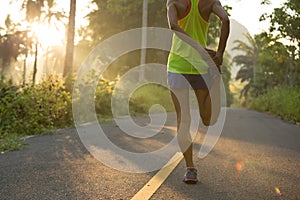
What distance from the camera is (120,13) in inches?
1068

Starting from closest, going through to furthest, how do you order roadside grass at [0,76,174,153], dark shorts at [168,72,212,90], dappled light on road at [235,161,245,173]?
dark shorts at [168,72,212,90]
dappled light on road at [235,161,245,173]
roadside grass at [0,76,174,153]

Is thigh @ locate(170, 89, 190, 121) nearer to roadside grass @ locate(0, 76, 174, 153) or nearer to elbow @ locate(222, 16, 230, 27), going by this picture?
elbow @ locate(222, 16, 230, 27)

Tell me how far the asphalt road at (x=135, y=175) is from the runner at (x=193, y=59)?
1.42 ft

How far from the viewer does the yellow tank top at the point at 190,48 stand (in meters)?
3.80

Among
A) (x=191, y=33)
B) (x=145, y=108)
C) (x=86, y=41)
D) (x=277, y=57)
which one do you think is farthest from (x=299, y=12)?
(x=86, y=41)

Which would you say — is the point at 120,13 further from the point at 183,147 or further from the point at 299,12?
the point at 183,147

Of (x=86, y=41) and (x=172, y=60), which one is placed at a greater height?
(x=86, y=41)

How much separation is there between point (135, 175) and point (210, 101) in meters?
1.15

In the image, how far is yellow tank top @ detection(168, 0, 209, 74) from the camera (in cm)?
380

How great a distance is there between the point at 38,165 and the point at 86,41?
31573 millimetres

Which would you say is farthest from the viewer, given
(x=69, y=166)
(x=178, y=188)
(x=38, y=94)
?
(x=38, y=94)

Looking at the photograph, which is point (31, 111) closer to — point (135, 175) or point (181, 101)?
point (135, 175)

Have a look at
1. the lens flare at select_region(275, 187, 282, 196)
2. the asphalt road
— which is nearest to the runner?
the asphalt road

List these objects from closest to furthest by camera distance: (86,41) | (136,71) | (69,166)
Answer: (69,166) < (136,71) < (86,41)
